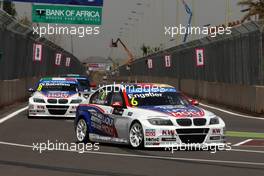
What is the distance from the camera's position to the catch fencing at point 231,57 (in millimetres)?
29594

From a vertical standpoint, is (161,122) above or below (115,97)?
below

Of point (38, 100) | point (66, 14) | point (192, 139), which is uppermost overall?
point (66, 14)

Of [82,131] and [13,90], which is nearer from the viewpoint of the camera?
[82,131]

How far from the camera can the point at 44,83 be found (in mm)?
25547

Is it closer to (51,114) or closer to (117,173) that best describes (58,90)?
(51,114)

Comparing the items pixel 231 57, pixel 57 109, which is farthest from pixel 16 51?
pixel 57 109

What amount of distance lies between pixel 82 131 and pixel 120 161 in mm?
3897

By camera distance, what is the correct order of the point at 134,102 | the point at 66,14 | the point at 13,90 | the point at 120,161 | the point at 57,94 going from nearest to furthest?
the point at 120,161, the point at 134,102, the point at 57,94, the point at 13,90, the point at 66,14

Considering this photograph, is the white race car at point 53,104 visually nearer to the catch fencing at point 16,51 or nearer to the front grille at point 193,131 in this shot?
the catch fencing at point 16,51

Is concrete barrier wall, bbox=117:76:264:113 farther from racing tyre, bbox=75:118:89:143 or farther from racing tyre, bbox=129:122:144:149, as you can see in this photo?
racing tyre, bbox=129:122:144:149

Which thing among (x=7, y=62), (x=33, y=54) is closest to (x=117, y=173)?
(x=7, y=62)

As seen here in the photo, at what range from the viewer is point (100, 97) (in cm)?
1616

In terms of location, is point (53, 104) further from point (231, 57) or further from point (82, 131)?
point (231, 57)

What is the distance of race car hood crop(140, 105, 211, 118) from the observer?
1410 centimetres
